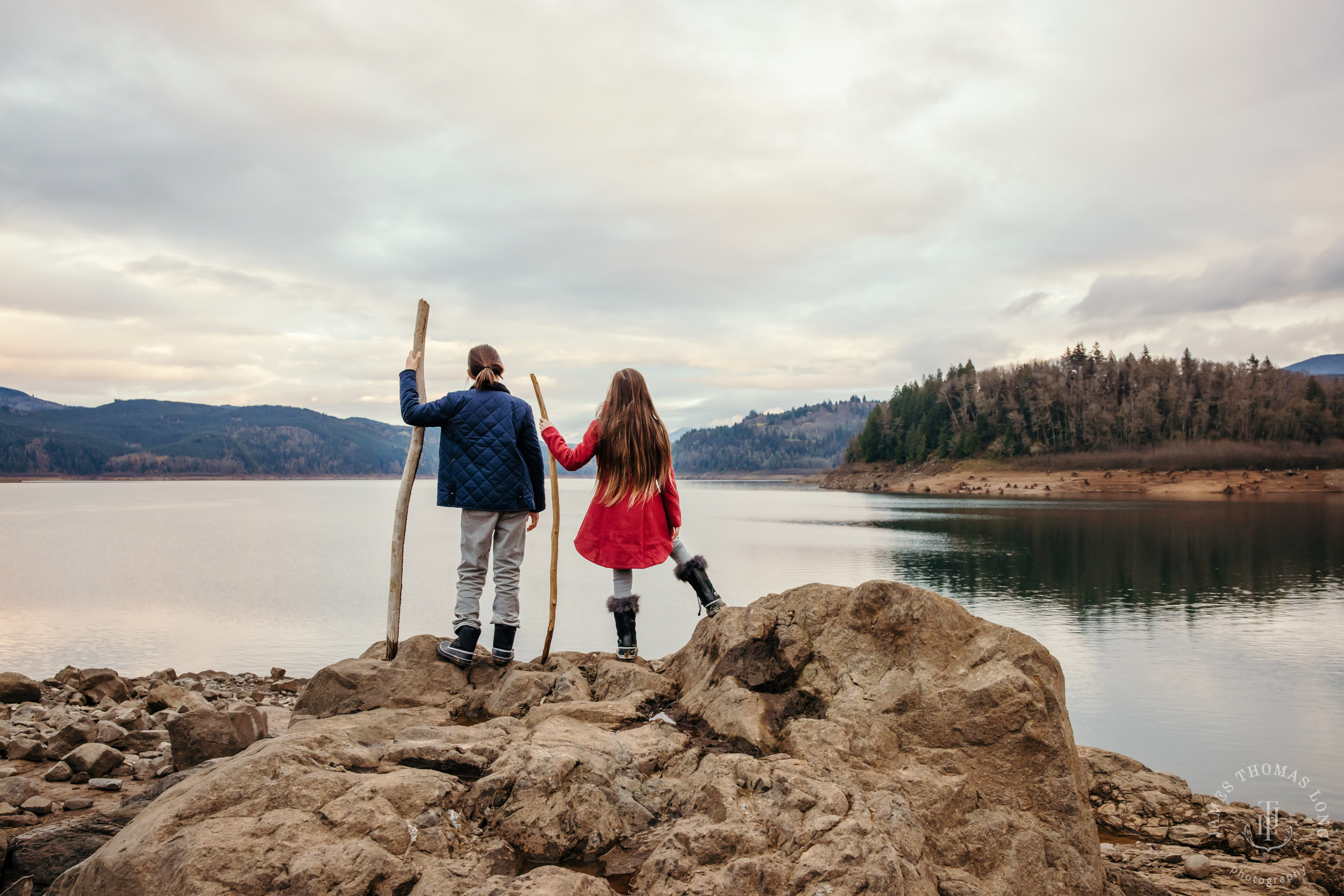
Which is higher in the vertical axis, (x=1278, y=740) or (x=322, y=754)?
(x=322, y=754)

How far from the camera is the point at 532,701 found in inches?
232

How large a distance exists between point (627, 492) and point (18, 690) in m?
9.00

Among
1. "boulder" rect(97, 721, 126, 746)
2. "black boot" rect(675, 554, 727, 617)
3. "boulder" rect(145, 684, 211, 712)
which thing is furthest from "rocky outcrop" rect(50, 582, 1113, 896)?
"boulder" rect(145, 684, 211, 712)

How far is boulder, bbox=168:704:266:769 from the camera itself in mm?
5809

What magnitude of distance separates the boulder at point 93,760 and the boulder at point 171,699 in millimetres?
2811

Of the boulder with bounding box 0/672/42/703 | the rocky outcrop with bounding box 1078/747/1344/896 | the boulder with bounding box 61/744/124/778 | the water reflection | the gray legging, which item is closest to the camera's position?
the rocky outcrop with bounding box 1078/747/1344/896

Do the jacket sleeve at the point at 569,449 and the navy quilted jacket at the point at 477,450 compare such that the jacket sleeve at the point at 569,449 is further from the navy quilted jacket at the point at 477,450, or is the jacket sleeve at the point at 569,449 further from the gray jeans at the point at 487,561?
the gray jeans at the point at 487,561

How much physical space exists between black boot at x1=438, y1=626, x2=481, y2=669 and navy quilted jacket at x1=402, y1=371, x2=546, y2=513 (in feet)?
3.71

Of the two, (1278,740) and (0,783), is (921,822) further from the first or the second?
(1278,740)

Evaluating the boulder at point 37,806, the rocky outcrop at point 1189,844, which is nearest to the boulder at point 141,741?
the boulder at point 37,806

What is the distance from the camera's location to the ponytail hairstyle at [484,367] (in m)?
6.68

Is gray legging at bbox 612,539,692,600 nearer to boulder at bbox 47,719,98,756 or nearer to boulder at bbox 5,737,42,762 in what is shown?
boulder at bbox 47,719,98,756

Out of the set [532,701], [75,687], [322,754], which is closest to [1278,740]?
[532,701]

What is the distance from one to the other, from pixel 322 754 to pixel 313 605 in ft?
60.5
